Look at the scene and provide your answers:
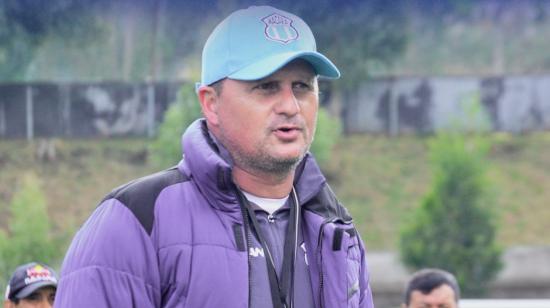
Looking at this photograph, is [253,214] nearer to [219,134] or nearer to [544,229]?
[219,134]

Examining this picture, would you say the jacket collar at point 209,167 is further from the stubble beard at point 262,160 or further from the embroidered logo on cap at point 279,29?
the embroidered logo on cap at point 279,29

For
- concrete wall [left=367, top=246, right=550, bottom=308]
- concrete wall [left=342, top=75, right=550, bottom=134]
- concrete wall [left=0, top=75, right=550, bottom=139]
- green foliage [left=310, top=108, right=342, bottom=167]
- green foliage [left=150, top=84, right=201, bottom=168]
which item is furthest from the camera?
concrete wall [left=342, top=75, right=550, bottom=134]

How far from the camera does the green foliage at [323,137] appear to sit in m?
22.9

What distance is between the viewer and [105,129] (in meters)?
26.0

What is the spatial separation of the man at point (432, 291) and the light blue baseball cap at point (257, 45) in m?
3.65

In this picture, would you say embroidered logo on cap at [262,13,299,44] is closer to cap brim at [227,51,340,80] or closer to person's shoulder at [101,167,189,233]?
cap brim at [227,51,340,80]

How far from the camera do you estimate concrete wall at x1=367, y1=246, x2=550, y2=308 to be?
1819 cm

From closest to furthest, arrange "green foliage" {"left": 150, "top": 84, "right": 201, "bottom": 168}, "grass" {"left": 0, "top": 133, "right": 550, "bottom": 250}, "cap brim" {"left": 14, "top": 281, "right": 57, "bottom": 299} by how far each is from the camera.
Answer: "cap brim" {"left": 14, "top": 281, "right": 57, "bottom": 299} → "green foliage" {"left": 150, "top": 84, "right": 201, "bottom": 168} → "grass" {"left": 0, "top": 133, "right": 550, "bottom": 250}

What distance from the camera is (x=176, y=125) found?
20125 mm

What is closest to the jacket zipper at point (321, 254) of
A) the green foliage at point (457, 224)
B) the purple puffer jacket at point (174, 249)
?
the purple puffer jacket at point (174, 249)

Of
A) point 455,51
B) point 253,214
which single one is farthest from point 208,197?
point 455,51

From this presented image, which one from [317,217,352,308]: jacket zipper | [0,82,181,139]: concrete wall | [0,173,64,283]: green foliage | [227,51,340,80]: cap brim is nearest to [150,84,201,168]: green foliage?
[0,82,181,139]: concrete wall

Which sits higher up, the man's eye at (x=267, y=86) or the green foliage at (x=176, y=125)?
the man's eye at (x=267, y=86)

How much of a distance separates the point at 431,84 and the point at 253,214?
24569 mm
